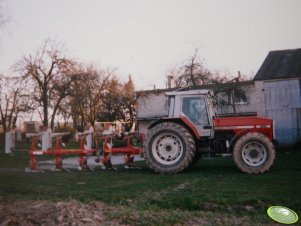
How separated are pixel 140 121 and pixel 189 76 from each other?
13.0 m

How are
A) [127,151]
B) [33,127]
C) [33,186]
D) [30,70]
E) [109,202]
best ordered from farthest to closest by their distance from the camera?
[33,127], [30,70], [127,151], [33,186], [109,202]

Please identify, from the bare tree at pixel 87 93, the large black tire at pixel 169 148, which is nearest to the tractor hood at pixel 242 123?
the large black tire at pixel 169 148

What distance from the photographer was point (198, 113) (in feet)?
36.3

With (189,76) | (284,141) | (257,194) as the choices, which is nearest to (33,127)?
(189,76)

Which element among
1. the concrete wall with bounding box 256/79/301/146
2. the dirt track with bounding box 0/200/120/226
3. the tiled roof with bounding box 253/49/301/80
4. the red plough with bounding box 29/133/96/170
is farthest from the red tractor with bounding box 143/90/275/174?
the tiled roof with bounding box 253/49/301/80

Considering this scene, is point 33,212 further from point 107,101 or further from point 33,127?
point 33,127

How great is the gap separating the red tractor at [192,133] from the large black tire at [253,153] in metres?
0.03

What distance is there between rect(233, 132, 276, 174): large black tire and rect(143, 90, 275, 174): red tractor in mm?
29

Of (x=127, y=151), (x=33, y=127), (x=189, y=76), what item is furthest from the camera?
(x=33, y=127)

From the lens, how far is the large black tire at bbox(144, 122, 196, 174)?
10.5 m

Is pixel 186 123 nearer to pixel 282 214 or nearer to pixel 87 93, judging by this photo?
pixel 282 214

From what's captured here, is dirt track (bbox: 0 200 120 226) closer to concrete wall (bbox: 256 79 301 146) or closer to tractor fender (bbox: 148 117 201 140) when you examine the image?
tractor fender (bbox: 148 117 201 140)

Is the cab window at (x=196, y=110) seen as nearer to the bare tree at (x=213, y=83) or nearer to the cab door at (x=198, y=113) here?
the cab door at (x=198, y=113)

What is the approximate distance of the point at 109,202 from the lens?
6.53m
